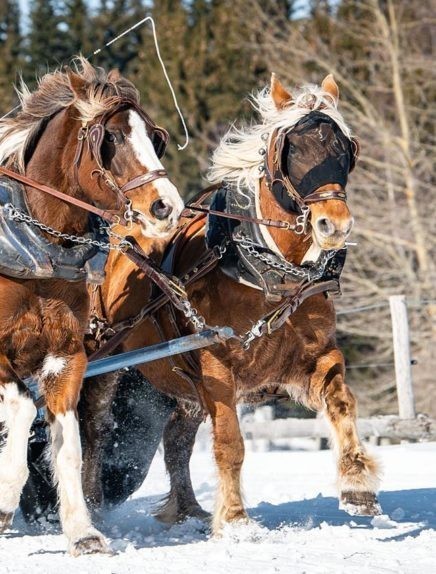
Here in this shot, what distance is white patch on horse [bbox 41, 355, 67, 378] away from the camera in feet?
17.0

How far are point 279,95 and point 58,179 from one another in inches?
48.1

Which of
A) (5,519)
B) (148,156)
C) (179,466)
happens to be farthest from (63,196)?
(179,466)

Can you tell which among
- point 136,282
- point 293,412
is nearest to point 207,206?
point 136,282

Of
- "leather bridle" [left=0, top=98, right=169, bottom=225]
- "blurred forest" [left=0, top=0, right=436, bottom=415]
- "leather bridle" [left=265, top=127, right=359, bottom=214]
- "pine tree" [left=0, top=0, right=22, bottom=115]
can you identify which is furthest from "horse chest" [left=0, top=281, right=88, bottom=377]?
"pine tree" [left=0, top=0, right=22, bottom=115]

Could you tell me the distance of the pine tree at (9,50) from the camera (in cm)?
2697

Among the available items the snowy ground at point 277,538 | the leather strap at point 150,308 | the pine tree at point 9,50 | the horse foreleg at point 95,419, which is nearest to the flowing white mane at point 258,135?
the leather strap at point 150,308

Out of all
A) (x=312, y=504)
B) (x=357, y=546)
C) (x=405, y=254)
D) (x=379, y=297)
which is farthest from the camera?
(x=405, y=254)

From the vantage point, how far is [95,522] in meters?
6.39

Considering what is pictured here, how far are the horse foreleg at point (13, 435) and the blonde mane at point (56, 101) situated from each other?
99cm

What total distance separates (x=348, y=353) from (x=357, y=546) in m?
15.3

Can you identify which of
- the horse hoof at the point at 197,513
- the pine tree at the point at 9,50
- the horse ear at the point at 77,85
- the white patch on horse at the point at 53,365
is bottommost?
the horse hoof at the point at 197,513

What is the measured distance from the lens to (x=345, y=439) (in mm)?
5469

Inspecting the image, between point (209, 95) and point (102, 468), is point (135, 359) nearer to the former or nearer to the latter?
point (102, 468)

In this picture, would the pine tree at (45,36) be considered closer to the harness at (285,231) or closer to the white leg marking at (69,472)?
the harness at (285,231)
